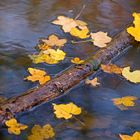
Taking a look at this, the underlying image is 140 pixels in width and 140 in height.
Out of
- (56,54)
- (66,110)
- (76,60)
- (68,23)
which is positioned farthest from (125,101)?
(68,23)

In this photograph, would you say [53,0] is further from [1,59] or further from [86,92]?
[86,92]

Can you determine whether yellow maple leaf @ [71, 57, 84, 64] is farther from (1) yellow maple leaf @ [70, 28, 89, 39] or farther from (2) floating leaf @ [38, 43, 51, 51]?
(1) yellow maple leaf @ [70, 28, 89, 39]

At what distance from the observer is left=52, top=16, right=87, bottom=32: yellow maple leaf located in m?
3.08

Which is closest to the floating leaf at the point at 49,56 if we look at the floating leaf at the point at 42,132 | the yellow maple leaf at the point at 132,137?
the floating leaf at the point at 42,132

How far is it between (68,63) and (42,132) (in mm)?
744

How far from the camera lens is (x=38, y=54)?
2721 mm

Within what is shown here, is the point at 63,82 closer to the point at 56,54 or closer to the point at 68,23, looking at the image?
the point at 56,54

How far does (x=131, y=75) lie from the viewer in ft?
8.34

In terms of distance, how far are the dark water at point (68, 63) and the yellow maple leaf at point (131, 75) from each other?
0.04 m

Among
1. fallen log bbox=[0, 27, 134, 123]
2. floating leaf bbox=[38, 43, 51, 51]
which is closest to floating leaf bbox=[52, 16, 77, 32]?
floating leaf bbox=[38, 43, 51, 51]

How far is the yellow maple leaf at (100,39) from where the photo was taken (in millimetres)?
2825

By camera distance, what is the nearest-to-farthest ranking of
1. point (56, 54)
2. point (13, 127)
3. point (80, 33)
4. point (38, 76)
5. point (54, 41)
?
point (13, 127) → point (38, 76) → point (56, 54) → point (54, 41) → point (80, 33)

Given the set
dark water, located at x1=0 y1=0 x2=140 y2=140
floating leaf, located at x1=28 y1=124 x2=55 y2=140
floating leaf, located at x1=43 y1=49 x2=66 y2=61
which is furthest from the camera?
floating leaf, located at x1=43 y1=49 x2=66 y2=61

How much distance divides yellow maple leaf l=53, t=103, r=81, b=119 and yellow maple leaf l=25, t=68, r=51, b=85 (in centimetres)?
24
